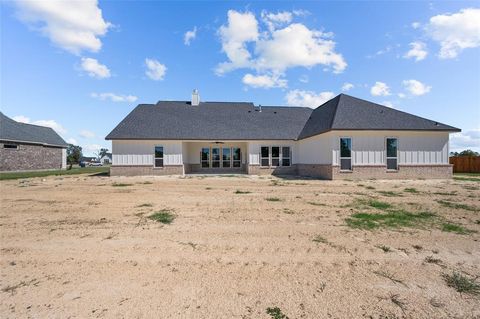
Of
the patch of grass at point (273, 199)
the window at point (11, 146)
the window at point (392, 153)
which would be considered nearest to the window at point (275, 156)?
the window at point (392, 153)

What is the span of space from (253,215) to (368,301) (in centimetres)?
415

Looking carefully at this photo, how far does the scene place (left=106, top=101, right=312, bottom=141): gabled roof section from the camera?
21797 mm

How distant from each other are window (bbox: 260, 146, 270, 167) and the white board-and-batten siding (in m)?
7.12

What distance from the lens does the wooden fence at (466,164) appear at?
81.9ft

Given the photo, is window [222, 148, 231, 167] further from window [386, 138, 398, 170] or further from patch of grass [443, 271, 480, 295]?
patch of grass [443, 271, 480, 295]

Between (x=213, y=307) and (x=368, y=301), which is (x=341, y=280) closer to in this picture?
(x=368, y=301)

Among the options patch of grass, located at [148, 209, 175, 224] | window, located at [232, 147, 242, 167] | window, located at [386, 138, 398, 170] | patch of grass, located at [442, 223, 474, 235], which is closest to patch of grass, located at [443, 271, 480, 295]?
patch of grass, located at [442, 223, 474, 235]

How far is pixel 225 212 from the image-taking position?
7285mm

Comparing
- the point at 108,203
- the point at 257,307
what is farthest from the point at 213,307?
the point at 108,203

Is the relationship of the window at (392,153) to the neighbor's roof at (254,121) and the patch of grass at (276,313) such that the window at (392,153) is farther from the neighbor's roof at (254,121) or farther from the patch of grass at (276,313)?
the patch of grass at (276,313)

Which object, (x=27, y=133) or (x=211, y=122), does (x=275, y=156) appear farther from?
(x=27, y=133)

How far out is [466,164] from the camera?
84.5 ft

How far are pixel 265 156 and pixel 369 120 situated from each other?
8772mm

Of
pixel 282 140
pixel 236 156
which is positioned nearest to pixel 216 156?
pixel 236 156
